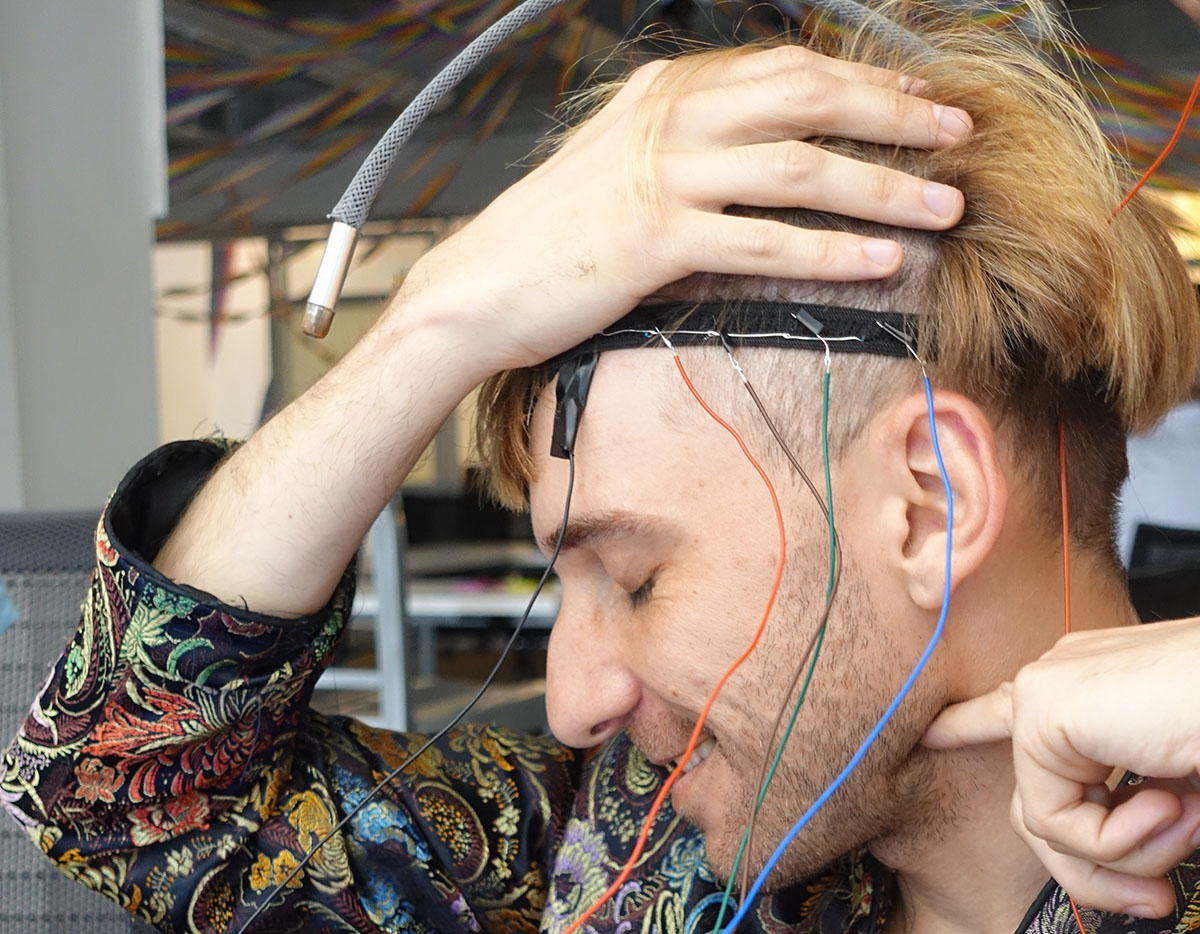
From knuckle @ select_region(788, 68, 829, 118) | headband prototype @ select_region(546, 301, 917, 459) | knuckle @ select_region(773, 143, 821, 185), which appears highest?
knuckle @ select_region(788, 68, 829, 118)

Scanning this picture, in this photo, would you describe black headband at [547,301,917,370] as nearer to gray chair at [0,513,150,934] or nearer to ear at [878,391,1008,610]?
ear at [878,391,1008,610]

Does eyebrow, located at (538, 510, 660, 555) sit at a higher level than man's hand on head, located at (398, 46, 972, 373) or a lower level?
lower

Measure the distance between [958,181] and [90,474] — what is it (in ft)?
7.77

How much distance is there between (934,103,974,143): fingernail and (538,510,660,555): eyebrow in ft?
1.16

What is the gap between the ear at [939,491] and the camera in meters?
0.83

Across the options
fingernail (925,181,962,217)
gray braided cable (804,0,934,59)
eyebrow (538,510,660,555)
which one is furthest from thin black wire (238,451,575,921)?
gray braided cable (804,0,934,59)

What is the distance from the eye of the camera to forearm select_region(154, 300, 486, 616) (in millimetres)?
979

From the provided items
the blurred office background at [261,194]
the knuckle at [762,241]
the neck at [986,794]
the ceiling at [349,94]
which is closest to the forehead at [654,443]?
the knuckle at [762,241]

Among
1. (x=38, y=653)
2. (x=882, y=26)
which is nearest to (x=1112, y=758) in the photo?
(x=882, y=26)

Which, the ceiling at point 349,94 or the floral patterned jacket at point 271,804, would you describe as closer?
the floral patterned jacket at point 271,804

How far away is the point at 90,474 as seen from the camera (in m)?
2.72

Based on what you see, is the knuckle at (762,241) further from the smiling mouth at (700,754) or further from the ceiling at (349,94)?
the ceiling at (349,94)

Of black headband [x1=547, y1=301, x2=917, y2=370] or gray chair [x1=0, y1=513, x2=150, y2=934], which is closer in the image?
black headband [x1=547, y1=301, x2=917, y2=370]

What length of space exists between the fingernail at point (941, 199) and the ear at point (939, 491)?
0.13m
